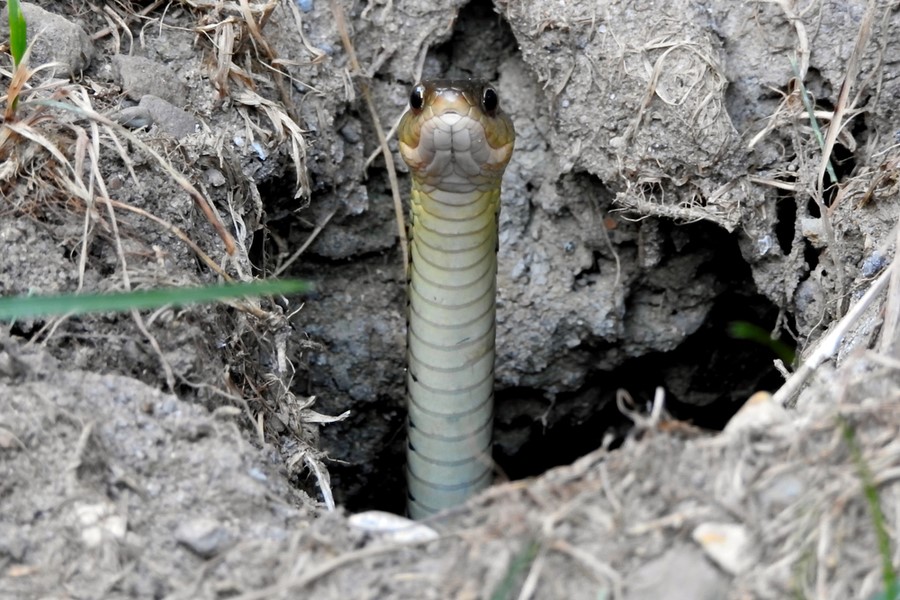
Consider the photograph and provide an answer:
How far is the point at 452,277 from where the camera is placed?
237 centimetres

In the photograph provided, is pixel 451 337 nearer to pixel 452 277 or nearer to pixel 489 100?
pixel 452 277

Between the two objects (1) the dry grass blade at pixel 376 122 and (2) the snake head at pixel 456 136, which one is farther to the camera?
(1) the dry grass blade at pixel 376 122

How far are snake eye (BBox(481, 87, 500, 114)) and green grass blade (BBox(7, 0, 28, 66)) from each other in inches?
36.9

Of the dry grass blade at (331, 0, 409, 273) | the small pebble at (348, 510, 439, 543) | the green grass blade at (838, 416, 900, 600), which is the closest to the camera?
the green grass blade at (838, 416, 900, 600)

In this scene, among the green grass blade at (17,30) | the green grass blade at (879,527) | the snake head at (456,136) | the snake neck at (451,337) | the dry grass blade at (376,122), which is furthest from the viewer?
the dry grass blade at (376,122)

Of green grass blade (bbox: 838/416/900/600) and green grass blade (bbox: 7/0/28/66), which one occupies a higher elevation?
green grass blade (bbox: 7/0/28/66)

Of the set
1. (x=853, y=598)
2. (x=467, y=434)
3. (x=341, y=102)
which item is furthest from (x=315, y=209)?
(x=853, y=598)

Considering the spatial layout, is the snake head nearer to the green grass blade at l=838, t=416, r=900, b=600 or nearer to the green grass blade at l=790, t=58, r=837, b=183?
the green grass blade at l=790, t=58, r=837, b=183

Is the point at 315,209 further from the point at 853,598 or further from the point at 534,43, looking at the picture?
the point at 853,598

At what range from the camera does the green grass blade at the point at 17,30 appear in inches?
75.7

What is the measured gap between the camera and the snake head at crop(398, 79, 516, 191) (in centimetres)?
224

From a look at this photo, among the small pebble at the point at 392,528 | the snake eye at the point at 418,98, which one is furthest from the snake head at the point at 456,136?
the small pebble at the point at 392,528

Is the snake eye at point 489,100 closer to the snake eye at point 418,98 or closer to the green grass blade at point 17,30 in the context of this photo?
the snake eye at point 418,98

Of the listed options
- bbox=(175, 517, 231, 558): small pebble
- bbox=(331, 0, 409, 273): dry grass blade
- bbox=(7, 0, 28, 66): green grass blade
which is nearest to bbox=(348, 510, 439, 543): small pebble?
bbox=(175, 517, 231, 558): small pebble
